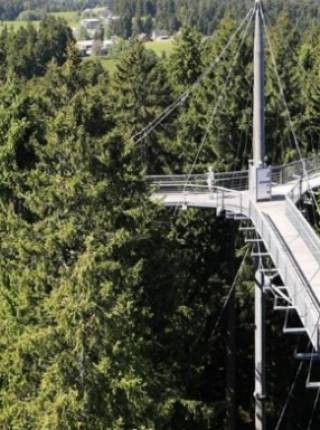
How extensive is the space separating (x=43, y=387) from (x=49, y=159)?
534 centimetres

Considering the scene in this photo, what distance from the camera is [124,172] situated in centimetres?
2059

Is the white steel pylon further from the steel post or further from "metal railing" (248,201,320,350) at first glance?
"metal railing" (248,201,320,350)

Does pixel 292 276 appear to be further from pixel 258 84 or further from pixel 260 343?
pixel 258 84

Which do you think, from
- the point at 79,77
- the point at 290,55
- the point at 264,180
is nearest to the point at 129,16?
the point at 290,55

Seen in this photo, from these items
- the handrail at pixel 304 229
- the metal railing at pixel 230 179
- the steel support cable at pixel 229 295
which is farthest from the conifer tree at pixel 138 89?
the handrail at pixel 304 229

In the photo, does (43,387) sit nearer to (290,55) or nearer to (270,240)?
(270,240)

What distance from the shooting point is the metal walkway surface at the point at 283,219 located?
1623 cm

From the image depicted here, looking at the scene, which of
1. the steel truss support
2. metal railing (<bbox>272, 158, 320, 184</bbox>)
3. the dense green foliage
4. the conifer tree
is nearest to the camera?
the dense green foliage

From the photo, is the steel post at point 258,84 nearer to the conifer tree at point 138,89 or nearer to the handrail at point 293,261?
the handrail at point 293,261

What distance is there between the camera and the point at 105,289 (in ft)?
59.2

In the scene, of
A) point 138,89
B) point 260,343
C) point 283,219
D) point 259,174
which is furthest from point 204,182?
point 138,89

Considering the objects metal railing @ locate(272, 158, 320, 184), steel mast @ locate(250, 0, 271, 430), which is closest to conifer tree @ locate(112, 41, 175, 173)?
metal railing @ locate(272, 158, 320, 184)

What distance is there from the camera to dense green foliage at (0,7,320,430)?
18250mm

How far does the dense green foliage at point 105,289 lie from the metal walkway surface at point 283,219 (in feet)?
4.64
